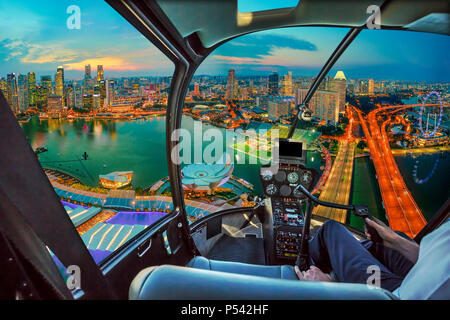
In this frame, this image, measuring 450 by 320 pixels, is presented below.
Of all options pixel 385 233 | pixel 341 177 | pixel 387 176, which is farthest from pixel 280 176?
pixel 341 177

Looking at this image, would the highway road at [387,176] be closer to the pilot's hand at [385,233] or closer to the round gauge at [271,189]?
the round gauge at [271,189]

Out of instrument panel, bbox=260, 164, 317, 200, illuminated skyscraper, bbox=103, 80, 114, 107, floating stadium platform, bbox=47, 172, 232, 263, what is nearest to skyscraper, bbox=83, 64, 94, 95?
illuminated skyscraper, bbox=103, 80, 114, 107

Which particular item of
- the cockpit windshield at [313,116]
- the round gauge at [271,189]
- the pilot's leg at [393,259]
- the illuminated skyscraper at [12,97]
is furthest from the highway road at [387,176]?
the illuminated skyscraper at [12,97]

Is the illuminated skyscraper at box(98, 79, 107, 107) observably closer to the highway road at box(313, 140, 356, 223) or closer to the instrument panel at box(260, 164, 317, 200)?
the instrument panel at box(260, 164, 317, 200)
